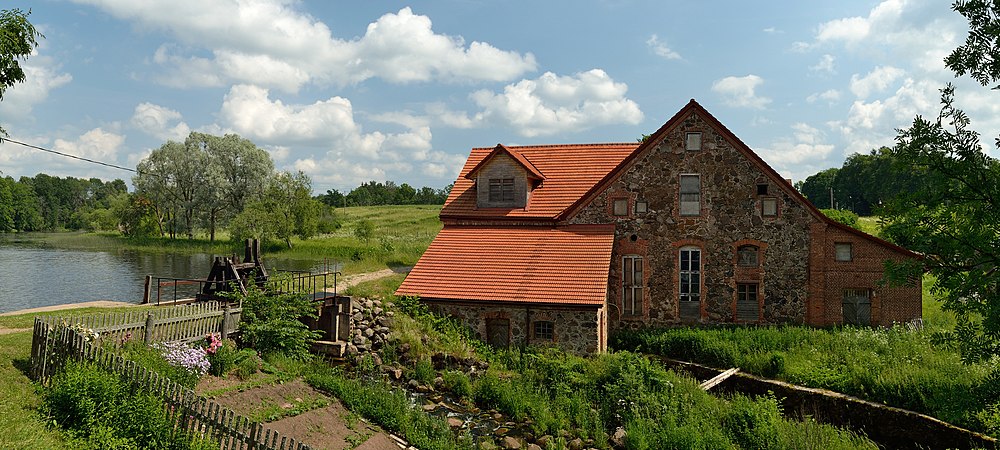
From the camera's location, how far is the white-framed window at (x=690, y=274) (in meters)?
19.8

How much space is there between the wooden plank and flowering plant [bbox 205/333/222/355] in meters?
12.6

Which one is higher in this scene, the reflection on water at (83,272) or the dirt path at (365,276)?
the dirt path at (365,276)

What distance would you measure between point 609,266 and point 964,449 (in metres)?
10.1

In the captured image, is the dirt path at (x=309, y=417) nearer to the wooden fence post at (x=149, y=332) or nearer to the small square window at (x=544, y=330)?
the wooden fence post at (x=149, y=332)

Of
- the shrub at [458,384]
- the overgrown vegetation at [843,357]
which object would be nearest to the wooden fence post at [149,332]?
the shrub at [458,384]

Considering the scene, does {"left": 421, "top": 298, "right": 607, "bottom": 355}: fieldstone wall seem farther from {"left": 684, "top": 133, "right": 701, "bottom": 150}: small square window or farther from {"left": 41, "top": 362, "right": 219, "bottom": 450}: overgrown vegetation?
{"left": 41, "top": 362, "right": 219, "bottom": 450}: overgrown vegetation

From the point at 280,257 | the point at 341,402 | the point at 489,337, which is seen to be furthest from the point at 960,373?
the point at 280,257

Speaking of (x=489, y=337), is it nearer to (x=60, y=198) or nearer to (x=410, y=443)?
(x=410, y=443)

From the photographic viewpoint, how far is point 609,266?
1947 centimetres

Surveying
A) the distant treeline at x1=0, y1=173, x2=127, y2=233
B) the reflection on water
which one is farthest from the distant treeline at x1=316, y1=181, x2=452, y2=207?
the reflection on water

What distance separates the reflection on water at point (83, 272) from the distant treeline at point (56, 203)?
78.3ft

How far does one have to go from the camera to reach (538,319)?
17969 millimetres

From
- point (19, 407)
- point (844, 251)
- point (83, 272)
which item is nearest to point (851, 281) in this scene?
point (844, 251)

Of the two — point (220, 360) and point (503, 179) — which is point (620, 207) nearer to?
point (503, 179)
